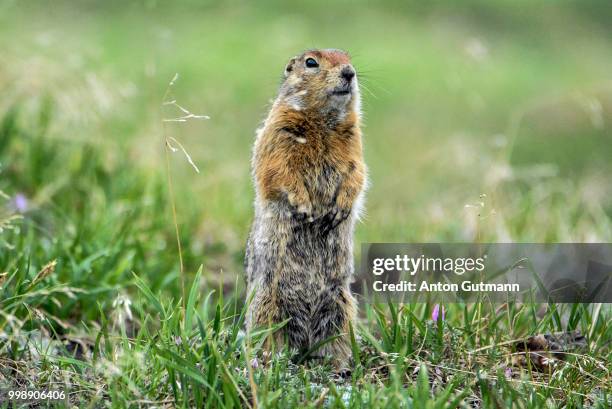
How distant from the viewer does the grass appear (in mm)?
3426

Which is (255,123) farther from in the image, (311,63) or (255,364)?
(255,364)

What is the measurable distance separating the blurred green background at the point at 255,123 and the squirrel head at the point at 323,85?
1.33ft

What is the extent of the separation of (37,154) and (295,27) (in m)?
8.35

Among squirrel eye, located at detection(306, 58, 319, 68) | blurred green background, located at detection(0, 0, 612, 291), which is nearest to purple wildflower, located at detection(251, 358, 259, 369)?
blurred green background, located at detection(0, 0, 612, 291)

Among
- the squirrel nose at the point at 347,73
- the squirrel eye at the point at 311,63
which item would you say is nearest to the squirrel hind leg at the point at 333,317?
the squirrel nose at the point at 347,73

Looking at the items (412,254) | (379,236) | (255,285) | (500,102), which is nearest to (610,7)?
(500,102)

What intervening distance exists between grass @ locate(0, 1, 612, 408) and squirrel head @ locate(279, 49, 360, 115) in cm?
70

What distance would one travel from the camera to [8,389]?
3412mm

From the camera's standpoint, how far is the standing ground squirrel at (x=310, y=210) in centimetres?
396

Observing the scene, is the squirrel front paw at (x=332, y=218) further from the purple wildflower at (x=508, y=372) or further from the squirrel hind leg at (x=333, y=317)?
the purple wildflower at (x=508, y=372)

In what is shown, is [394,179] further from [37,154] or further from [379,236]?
[37,154]

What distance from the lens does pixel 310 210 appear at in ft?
13.1

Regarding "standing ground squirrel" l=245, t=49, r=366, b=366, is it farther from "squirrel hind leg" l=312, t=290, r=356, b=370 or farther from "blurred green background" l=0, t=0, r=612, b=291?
"blurred green background" l=0, t=0, r=612, b=291

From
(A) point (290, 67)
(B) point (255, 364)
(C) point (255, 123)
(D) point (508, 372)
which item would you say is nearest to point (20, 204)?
(A) point (290, 67)
